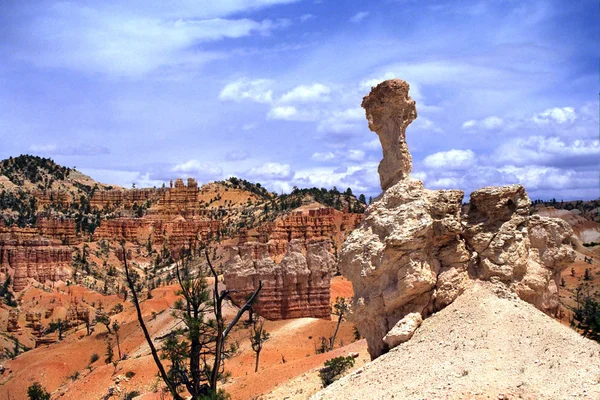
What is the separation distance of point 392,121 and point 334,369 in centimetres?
750

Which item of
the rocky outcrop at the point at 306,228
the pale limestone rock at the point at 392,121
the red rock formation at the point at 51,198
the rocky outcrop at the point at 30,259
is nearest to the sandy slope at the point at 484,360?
the pale limestone rock at the point at 392,121

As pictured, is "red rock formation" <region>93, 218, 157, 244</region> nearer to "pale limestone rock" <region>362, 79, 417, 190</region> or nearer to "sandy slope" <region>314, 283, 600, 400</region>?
"pale limestone rock" <region>362, 79, 417, 190</region>

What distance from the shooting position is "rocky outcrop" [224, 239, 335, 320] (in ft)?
129

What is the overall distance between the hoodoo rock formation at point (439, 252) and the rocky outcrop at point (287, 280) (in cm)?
2353

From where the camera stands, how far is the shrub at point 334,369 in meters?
17.4

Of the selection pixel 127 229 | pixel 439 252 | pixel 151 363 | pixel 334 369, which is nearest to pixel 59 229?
pixel 127 229

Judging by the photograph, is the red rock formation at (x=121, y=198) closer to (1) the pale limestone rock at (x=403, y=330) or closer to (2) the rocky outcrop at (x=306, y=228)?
(2) the rocky outcrop at (x=306, y=228)

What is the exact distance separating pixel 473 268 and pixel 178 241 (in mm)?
80825

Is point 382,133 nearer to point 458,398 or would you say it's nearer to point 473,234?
point 473,234

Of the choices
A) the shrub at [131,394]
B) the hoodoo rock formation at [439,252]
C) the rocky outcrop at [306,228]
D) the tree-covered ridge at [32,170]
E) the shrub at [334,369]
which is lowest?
the shrub at [131,394]

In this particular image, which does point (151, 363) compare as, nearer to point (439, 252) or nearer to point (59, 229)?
point (439, 252)

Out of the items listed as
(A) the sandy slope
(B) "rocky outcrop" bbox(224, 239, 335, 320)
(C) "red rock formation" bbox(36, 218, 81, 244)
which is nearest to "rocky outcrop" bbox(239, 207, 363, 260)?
(B) "rocky outcrop" bbox(224, 239, 335, 320)

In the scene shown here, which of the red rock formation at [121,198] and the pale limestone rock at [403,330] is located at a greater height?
the red rock formation at [121,198]

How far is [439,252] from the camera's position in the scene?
1520 cm
